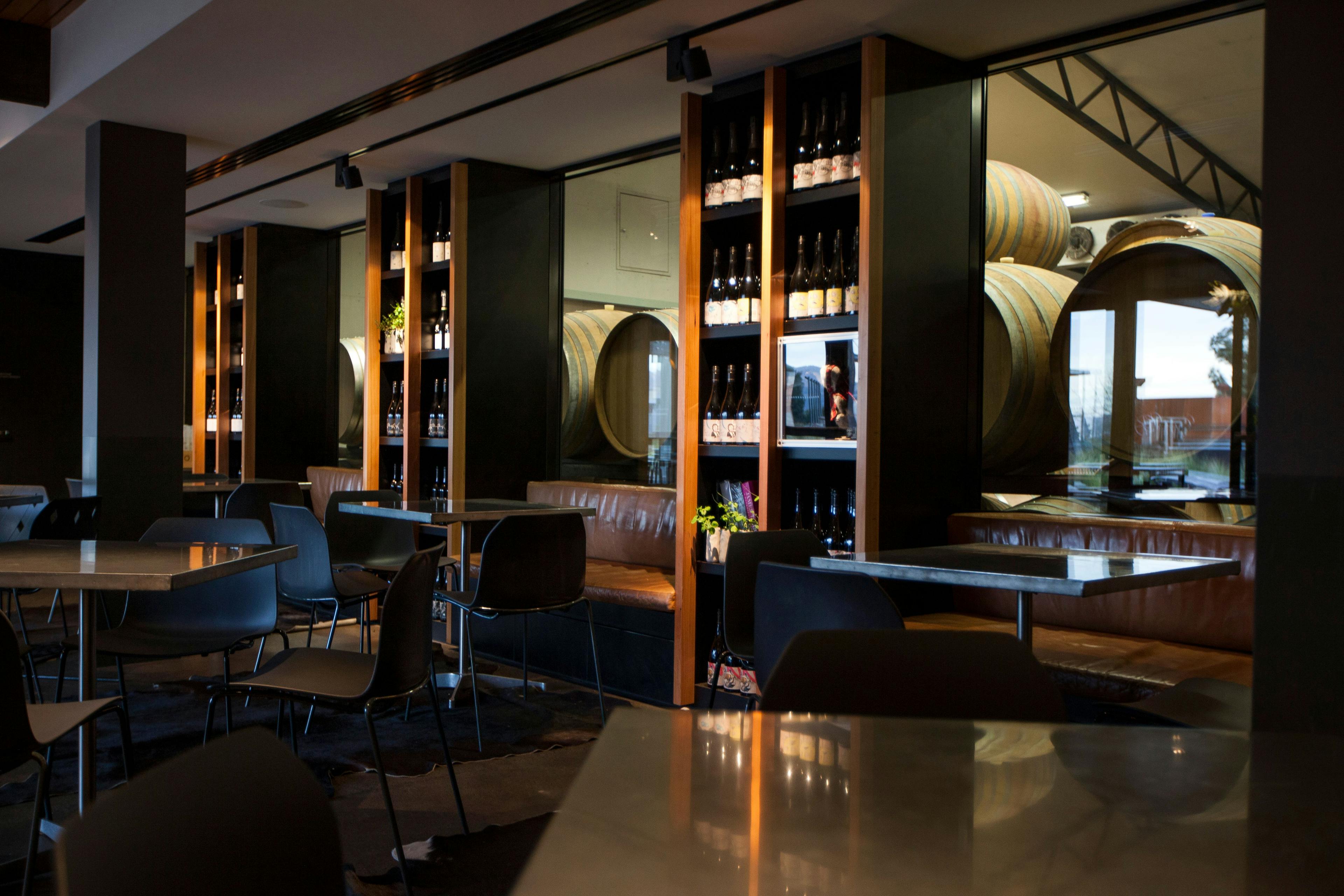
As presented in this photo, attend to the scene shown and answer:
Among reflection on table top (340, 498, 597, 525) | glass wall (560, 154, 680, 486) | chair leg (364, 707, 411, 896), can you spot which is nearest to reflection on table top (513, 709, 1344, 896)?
chair leg (364, 707, 411, 896)

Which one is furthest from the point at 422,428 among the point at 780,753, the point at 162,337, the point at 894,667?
the point at 780,753

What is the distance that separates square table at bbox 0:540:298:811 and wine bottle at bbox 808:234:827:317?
2.16 m

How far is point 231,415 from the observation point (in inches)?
317

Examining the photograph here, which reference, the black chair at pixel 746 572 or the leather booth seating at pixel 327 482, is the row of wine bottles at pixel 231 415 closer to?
the leather booth seating at pixel 327 482

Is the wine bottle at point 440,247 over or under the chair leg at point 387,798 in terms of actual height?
over

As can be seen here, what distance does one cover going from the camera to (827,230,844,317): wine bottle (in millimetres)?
3920

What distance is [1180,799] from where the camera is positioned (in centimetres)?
91

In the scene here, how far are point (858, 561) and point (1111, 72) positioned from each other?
7.58 feet

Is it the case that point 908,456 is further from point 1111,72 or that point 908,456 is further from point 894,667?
point 894,667

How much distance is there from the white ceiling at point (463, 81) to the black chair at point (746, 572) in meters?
1.85

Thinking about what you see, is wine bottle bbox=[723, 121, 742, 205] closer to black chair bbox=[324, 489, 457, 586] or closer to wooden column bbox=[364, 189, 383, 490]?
black chair bbox=[324, 489, 457, 586]

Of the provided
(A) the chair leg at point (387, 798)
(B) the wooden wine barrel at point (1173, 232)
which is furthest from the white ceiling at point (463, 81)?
(A) the chair leg at point (387, 798)

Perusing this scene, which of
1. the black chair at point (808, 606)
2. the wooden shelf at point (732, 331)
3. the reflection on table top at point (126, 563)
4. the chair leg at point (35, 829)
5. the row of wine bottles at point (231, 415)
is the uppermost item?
the wooden shelf at point (732, 331)

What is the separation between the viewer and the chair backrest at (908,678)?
1449 millimetres
